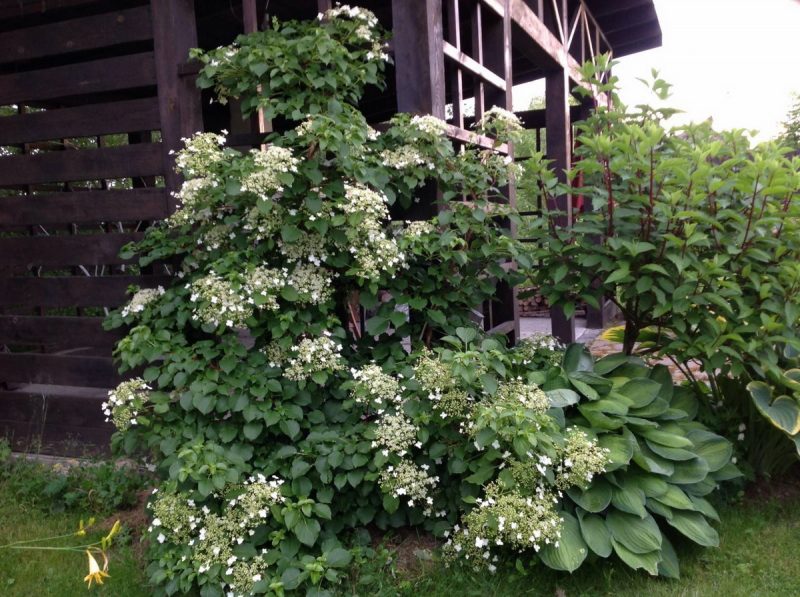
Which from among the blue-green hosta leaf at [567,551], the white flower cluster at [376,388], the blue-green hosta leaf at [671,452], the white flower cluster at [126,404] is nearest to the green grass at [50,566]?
the white flower cluster at [126,404]

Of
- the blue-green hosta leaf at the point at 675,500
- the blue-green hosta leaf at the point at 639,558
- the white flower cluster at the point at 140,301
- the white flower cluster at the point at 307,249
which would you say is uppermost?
the white flower cluster at the point at 307,249

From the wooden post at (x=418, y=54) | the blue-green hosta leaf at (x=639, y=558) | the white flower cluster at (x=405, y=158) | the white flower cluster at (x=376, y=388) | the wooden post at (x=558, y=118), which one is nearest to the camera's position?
the blue-green hosta leaf at (x=639, y=558)

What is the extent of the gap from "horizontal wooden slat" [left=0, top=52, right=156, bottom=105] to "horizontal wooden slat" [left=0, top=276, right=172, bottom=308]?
3.39 ft

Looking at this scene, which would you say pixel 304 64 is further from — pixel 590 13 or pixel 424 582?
pixel 590 13

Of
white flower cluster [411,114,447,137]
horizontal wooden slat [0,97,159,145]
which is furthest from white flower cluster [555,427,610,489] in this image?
horizontal wooden slat [0,97,159,145]

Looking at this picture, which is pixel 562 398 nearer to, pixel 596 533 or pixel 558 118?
pixel 596 533

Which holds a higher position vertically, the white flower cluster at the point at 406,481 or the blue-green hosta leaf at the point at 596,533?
the white flower cluster at the point at 406,481

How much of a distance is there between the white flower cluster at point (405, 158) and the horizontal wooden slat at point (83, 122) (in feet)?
4.60

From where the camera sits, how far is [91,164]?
3686 mm

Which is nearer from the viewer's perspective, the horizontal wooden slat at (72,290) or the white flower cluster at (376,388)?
the white flower cluster at (376,388)

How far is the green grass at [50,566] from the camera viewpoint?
256 centimetres

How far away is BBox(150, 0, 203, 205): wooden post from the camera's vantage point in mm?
3531

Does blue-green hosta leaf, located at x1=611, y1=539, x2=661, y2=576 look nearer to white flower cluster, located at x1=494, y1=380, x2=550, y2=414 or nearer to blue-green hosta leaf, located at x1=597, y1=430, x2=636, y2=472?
blue-green hosta leaf, located at x1=597, y1=430, x2=636, y2=472

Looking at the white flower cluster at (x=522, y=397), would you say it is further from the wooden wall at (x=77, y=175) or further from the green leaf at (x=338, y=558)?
the wooden wall at (x=77, y=175)
